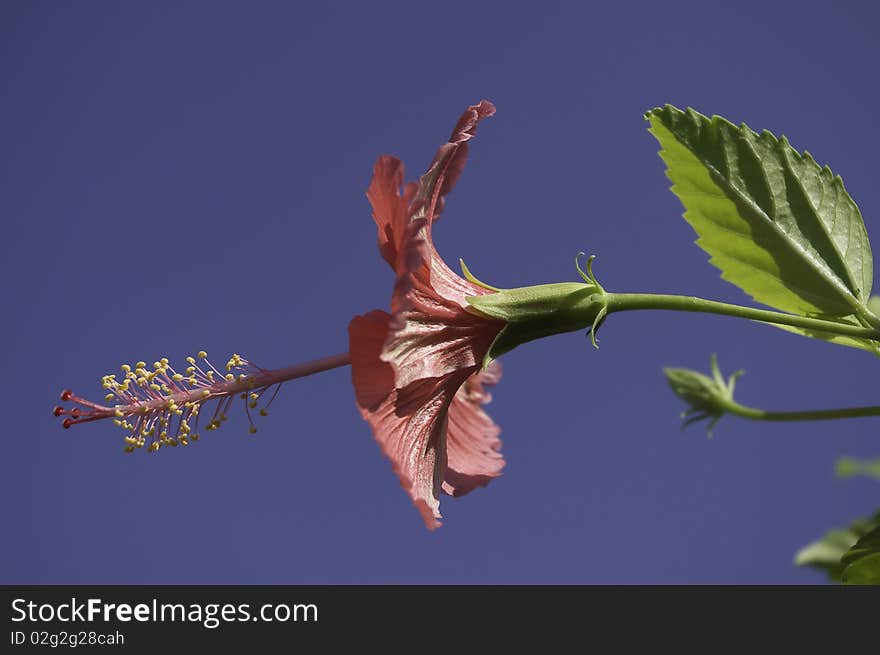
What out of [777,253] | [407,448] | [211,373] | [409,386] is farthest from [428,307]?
[777,253]

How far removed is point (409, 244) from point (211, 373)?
70cm

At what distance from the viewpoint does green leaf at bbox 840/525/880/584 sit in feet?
5.32

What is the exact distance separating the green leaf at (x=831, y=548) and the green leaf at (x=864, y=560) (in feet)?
2.65

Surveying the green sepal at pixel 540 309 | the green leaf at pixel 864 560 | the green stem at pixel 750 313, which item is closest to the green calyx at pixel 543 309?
the green sepal at pixel 540 309

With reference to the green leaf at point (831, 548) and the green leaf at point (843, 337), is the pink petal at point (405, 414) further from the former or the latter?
the green leaf at point (831, 548)

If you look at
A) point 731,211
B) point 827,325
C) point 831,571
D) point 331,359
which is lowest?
point 831,571

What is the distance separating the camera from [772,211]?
1.71 m

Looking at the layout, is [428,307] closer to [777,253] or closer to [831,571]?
[777,253]

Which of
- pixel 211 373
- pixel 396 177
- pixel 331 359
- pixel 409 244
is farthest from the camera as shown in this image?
pixel 211 373

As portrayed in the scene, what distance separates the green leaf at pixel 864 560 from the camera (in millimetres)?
1623

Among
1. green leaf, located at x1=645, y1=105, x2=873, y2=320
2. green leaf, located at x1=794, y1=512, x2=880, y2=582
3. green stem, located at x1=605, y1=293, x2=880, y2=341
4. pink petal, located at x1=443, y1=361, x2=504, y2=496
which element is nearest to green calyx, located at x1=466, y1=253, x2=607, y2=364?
green stem, located at x1=605, y1=293, x2=880, y2=341

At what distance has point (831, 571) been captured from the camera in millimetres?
2434

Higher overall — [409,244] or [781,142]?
[781,142]

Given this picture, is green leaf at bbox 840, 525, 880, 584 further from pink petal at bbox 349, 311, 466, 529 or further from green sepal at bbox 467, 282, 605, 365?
pink petal at bbox 349, 311, 466, 529
